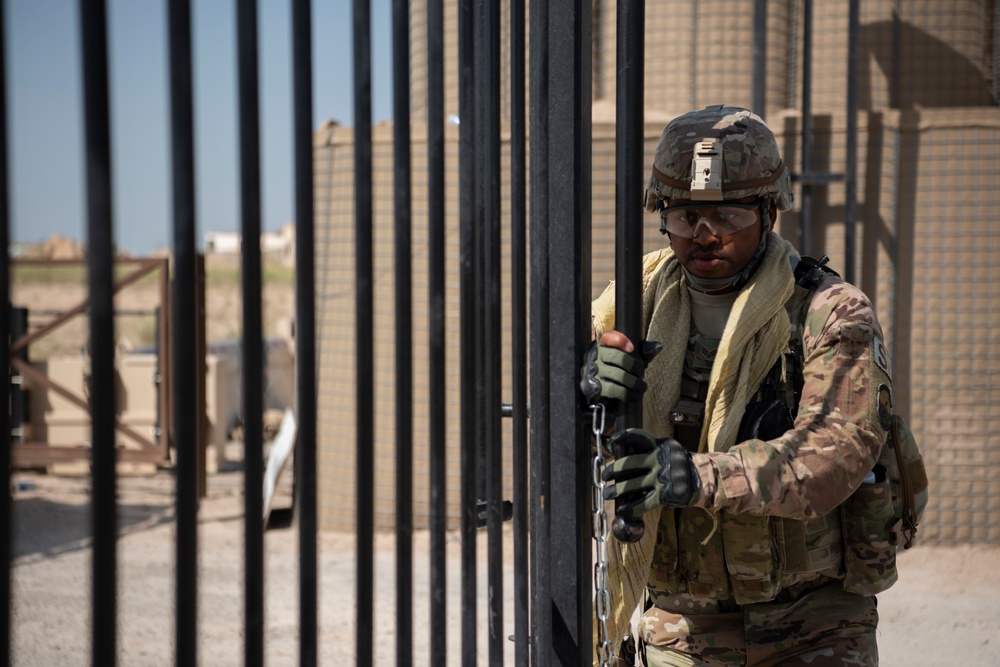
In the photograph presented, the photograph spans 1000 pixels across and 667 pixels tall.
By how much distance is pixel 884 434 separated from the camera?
192 centimetres

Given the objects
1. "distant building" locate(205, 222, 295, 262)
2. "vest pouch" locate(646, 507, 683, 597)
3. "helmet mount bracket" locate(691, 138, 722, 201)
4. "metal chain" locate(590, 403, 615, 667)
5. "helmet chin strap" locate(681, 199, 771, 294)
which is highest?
"helmet mount bracket" locate(691, 138, 722, 201)

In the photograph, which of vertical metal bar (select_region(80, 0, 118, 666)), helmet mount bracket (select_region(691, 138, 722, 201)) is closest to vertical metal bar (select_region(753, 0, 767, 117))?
helmet mount bracket (select_region(691, 138, 722, 201))

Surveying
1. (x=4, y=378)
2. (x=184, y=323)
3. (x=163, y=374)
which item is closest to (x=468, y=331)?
(x=184, y=323)

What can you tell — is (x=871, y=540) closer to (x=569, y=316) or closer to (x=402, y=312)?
(x=569, y=316)

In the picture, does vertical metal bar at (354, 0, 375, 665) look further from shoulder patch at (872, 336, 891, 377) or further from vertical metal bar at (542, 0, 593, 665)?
shoulder patch at (872, 336, 891, 377)

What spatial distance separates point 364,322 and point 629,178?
62 centimetres

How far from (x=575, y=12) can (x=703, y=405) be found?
918 mm

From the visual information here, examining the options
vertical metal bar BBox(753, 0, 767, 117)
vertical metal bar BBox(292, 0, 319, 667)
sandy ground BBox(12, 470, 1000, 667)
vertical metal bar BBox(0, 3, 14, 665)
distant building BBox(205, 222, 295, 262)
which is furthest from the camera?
distant building BBox(205, 222, 295, 262)

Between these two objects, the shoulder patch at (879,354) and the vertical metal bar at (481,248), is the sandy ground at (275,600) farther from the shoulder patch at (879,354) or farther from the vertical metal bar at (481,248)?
the shoulder patch at (879,354)

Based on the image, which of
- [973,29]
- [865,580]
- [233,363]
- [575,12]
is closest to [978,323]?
[973,29]

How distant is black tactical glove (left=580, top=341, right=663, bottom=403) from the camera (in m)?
1.63

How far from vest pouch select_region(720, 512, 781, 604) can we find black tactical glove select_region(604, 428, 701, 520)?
1.39ft

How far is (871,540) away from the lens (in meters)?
2.11

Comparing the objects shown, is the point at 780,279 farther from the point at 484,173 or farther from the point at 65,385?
the point at 65,385
